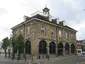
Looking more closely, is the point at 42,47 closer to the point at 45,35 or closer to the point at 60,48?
the point at 45,35

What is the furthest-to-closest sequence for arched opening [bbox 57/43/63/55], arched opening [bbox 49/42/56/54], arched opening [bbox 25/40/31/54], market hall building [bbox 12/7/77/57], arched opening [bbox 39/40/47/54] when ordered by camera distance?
1. arched opening [bbox 57/43/63/55]
2. arched opening [bbox 49/42/56/54]
3. arched opening [bbox 25/40/31/54]
4. arched opening [bbox 39/40/47/54]
5. market hall building [bbox 12/7/77/57]

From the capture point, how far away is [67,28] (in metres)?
50.8

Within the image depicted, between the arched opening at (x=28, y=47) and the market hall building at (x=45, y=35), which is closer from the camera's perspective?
the market hall building at (x=45, y=35)

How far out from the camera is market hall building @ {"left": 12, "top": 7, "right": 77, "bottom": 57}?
131 ft

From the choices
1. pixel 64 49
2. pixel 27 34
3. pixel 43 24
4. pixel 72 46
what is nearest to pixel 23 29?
pixel 27 34

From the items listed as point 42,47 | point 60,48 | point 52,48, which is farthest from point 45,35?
point 60,48

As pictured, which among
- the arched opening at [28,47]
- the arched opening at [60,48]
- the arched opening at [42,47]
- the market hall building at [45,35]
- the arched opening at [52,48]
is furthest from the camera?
the arched opening at [60,48]

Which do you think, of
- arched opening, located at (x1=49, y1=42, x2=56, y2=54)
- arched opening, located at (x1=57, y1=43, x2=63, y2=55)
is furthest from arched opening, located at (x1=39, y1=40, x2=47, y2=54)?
arched opening, located at (x1=57, y1=43, x2=63, y2=55)

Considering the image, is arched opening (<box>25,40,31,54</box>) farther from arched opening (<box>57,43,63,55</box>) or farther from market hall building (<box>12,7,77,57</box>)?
arched opening (<box>57,43,63,55</box>)

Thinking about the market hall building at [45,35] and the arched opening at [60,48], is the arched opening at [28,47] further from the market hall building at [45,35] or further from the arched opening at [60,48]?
the arched opening at [60,48]

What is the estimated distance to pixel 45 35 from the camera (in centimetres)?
4178

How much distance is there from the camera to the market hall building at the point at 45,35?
131 ft

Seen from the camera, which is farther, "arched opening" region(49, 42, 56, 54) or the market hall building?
"arched opening" region(49, 42, 56, 54)

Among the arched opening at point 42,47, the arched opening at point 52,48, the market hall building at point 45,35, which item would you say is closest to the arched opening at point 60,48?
the market hall building at point 45,35
